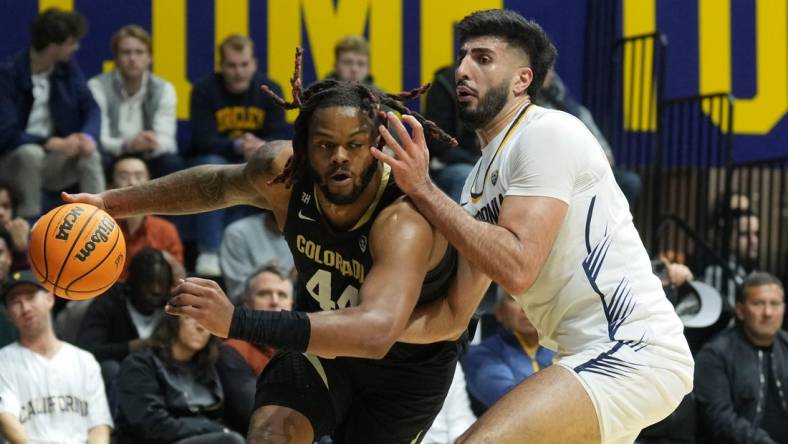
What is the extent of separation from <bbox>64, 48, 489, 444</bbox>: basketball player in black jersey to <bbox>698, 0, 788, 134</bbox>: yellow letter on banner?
7096mm

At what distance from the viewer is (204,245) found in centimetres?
928

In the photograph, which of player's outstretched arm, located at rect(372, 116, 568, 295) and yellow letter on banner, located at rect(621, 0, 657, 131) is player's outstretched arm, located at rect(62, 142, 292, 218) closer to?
player's outstretched arm, located at rect(372, 116, 568, 295)

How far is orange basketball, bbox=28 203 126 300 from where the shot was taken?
474 cm

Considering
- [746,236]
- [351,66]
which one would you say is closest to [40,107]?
[351,66]

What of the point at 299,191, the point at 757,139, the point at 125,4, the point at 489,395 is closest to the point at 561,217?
the point at 299,191

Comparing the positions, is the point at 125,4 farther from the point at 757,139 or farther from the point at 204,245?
the point at 757,139

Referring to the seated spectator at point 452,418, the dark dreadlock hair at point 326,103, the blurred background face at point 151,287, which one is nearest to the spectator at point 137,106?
the blurred background face at point 151,287

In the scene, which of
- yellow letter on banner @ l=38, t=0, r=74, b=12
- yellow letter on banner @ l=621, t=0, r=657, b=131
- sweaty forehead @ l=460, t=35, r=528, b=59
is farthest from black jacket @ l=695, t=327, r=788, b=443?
yellow letter on banner @ l=38, t=0, r=74, b=12

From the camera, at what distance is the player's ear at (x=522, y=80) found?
498 centimetres

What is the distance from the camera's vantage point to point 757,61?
456 inches

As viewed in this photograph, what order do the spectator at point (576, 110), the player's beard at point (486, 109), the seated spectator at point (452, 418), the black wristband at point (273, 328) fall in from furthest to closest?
the spectator at point (576, 110) → the seated spectator at point (452, 418) → the player's beard at point (486, 109) → the black wristband at point (273, 328)

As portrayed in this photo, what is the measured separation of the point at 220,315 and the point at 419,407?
148cm

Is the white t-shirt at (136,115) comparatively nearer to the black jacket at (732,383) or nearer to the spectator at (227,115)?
the spectator at (227,115)

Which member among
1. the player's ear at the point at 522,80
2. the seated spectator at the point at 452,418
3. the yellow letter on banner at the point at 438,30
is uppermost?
the yellow letter on banner at the point at 438,30
